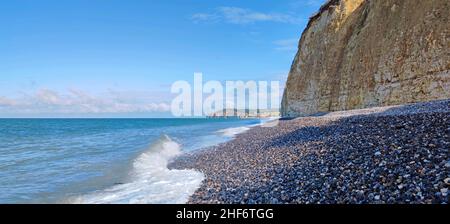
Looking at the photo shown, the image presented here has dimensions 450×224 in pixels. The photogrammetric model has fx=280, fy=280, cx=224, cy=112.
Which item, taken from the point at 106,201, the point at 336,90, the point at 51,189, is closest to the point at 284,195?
the point at 106,201

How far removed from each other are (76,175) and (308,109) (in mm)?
39149

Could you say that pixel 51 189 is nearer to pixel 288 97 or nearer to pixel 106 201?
pixel 106 201

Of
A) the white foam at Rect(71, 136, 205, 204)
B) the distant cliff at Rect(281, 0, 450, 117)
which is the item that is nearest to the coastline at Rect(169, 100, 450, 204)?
the white foam at Rect(71, 136, 205, 204)

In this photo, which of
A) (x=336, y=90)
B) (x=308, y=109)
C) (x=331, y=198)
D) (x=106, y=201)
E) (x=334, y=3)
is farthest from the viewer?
(x=308, y=109)

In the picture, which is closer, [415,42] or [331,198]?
[331,198]

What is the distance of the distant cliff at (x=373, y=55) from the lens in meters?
21.8

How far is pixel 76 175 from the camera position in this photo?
14773 millimetres
